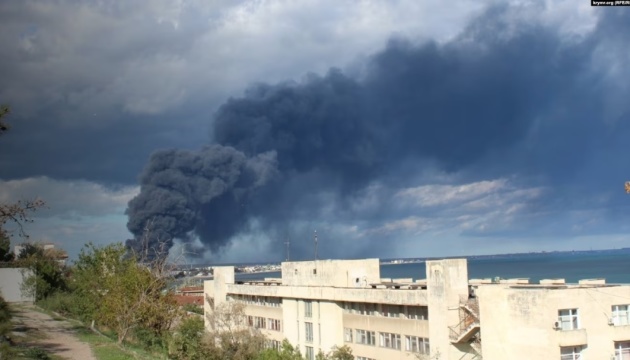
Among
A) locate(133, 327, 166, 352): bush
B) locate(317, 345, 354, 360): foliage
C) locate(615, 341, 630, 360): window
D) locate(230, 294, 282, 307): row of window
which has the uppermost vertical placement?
locate(230, 294, 282, 307): row of window

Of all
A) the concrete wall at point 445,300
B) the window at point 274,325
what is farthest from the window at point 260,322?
the concrete wall at point 445,300

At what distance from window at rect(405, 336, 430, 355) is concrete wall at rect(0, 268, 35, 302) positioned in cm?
4376

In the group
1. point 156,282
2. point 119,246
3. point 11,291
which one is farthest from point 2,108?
point 11,291

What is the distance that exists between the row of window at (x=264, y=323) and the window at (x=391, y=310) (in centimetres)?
1756

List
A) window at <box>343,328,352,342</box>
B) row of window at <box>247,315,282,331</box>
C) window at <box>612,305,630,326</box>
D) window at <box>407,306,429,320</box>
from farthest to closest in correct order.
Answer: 1. row of window at <box>247,315,282,331</box>
2. window at <box>343,328,352,342</box>
3. window at <box>407,306,429,320</box>
4. window at <box>612,305,630,326</box>

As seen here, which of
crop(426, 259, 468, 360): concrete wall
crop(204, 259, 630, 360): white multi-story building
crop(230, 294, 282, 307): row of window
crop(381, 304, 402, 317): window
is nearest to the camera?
crop(204, 259, 630, 360): white multi-story building

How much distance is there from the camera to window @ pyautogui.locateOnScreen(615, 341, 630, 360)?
35.6m

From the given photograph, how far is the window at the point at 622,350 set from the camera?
35.6m

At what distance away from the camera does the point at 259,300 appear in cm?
6750

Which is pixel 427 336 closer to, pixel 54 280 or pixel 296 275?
pixel 296 275

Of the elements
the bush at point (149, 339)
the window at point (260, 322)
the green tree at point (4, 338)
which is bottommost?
the window at point (260, 322)

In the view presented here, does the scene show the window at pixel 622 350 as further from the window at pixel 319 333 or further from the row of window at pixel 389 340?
the window at pixel 319 333

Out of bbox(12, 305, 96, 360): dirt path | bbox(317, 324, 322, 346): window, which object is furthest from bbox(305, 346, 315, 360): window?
bbox(12, 305, 96, 360): dirt path

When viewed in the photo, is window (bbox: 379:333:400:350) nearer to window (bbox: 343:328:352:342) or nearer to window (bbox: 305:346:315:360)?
window (bbox: 343:328:352:342)
